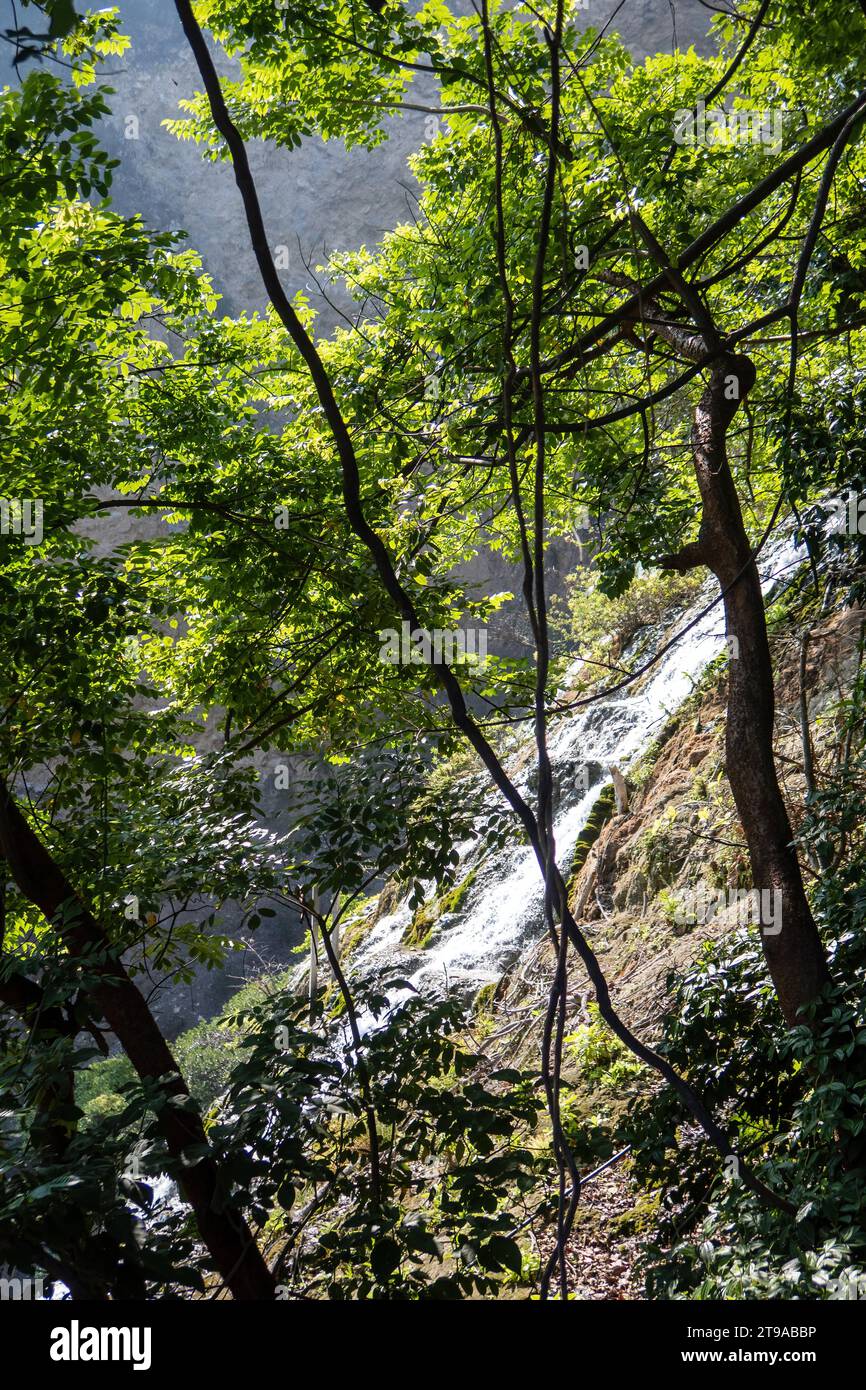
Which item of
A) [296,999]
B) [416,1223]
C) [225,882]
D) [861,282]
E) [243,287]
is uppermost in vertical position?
[243,287]

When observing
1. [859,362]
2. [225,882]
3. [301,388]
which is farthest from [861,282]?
[225,882]

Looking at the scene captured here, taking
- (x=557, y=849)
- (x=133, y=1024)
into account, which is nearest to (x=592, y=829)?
(x=557, y=849)

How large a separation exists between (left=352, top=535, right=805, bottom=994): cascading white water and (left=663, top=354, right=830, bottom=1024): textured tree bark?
158 inches

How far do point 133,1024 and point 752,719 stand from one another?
2364mm

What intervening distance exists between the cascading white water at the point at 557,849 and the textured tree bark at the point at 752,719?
4024mm

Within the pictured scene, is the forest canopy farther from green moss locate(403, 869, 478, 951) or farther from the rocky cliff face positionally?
the rocky cliff face

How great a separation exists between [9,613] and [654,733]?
5.68 meters

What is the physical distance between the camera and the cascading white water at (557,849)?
749cm

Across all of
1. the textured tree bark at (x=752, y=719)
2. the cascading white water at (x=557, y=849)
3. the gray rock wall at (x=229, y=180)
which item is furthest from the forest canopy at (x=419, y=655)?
the gray rock wall at (x=229, y=180)

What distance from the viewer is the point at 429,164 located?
16.1 feet

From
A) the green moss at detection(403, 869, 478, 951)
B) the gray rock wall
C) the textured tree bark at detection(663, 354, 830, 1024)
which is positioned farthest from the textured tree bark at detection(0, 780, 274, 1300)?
the gray rock wall

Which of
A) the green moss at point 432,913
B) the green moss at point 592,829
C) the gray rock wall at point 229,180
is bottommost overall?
the green moss at point 432,913

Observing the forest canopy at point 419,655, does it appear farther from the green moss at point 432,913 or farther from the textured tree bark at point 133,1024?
the green moss at point 432,913
